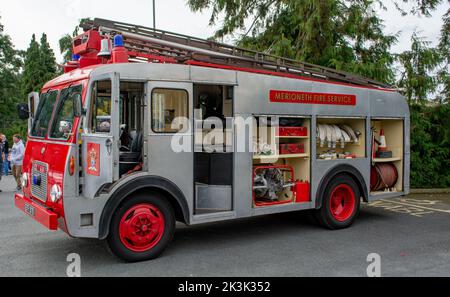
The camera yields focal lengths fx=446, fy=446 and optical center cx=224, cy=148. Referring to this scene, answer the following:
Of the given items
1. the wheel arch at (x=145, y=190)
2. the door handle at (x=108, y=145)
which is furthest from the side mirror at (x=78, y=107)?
the wheel arch at (x=145, y=190)

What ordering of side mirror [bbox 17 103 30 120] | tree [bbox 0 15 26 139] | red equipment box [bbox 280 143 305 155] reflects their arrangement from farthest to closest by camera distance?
tree [bbox 0 15 26 139] < red equipment box [bbox 280 143 305 155] < side mirror [bbox 17 103 30 120]

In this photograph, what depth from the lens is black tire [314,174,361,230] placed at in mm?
7633

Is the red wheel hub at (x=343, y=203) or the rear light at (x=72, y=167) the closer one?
the rear light at (x=72, y=167)

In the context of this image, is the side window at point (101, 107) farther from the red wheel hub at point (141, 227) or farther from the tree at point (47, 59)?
the tree at point (47, 59)

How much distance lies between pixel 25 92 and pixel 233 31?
88.0ft

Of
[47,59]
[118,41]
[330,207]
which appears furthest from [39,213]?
[47,59]

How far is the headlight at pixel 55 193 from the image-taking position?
5305mm

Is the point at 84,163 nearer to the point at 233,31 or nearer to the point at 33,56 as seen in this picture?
the point at 233,31

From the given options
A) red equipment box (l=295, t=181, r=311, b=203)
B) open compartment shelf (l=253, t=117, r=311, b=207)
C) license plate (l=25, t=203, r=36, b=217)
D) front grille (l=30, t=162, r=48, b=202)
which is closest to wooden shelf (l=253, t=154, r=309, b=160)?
open compartment shelf (l=253, t=117, r=311, b=207)

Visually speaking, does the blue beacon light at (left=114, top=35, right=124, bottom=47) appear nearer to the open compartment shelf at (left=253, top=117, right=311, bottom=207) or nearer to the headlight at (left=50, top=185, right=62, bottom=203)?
the headlight at (left=50, top=185, right=62, bottom=203)

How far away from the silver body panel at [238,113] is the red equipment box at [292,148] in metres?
0.18

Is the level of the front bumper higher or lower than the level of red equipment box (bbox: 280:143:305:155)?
lower

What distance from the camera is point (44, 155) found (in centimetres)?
593

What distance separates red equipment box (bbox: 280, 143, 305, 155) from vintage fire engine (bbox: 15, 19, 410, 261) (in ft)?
0.08
